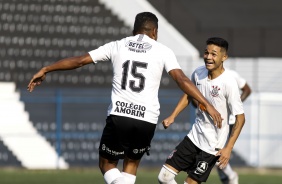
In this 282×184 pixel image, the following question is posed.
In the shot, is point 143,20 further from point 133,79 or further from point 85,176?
point 85,176

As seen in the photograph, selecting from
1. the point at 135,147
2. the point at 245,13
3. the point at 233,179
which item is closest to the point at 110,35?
the point at 245,13

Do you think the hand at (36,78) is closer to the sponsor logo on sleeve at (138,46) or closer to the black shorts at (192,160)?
the sponsor logo on sleeve at (138,46)

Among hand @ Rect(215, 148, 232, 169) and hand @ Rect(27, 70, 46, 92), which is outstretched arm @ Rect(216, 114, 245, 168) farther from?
hand @ Rect(27, 70, 46, 92)

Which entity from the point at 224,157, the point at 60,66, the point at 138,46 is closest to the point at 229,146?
the point at 224,157

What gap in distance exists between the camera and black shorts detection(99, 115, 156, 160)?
764 centimetres

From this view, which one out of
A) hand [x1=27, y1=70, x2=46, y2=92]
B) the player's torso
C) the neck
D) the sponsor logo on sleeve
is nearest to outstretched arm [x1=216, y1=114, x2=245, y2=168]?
the neck

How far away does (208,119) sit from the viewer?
902cm

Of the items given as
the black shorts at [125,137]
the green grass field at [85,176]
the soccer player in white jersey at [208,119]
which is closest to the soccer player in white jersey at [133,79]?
the black shorts at [125,137]

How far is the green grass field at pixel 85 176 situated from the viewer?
1409 centimetres

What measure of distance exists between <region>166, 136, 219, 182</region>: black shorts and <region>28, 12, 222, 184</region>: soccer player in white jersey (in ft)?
4.46

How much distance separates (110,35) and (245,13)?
3779 millimetres

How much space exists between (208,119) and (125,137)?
1.61 meters

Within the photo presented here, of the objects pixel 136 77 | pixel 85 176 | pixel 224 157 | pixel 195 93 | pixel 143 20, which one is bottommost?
pixel 85 176

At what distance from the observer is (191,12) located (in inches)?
846
